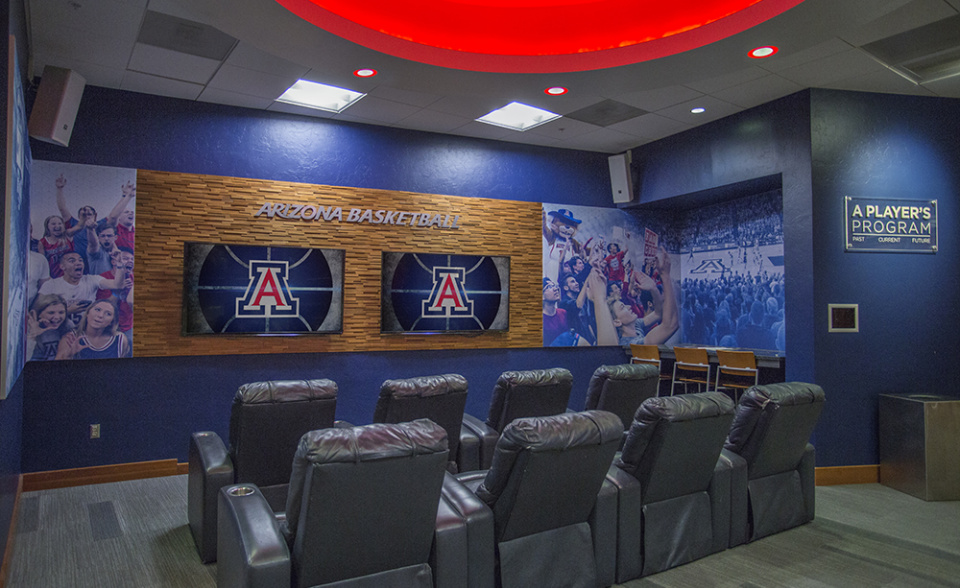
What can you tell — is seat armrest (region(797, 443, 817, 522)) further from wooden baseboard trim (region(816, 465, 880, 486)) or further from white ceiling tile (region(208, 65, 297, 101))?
white ceiling tile (region(208, 65, 297, 101))

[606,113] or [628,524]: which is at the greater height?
[606,113]

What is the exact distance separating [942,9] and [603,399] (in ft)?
11.6

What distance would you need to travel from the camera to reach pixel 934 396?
535 cm

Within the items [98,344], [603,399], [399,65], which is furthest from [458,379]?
[98,344]

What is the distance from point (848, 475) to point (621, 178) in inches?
164

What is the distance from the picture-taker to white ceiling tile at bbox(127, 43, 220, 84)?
15.6 ft

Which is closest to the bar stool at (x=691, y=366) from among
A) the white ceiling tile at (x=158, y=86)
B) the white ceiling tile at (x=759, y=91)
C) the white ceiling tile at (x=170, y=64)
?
the white ceiling tile at (x=759, y=91)

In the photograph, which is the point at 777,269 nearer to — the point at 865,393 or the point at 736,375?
the point at 736,375

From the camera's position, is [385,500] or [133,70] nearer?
[385,500]

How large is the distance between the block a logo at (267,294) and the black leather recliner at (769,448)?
432 cm

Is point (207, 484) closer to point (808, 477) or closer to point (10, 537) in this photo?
point (10, 537)

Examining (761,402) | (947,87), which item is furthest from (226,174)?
(947,87)

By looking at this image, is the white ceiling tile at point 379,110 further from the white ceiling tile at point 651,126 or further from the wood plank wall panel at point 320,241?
the white ceiling tile at point 651,126

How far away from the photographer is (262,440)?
3350 mm
